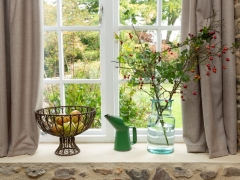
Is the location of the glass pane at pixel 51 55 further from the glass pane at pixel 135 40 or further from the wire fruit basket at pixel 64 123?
the glass pane at pixel 135 40

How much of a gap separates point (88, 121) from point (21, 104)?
0.46 metres

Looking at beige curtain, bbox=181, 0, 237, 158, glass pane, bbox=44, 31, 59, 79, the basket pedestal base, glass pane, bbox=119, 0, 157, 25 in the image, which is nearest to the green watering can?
the basket pedestal base

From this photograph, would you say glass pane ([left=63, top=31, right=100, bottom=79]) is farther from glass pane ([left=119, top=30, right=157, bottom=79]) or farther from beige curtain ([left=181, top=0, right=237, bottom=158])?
beige curtain ([left=181, top=0, right=237, bottom=158])

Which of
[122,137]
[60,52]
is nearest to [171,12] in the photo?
[60,52]

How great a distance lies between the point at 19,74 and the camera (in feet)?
6.44

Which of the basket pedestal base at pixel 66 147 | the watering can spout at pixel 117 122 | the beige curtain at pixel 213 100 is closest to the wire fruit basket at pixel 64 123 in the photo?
the basket pedestal base at pixel 66 147

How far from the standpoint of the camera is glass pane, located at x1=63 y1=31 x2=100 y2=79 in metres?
2.27

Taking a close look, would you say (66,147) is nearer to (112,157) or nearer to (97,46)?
(112,157)

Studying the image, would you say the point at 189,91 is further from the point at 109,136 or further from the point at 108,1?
the point at 108,1

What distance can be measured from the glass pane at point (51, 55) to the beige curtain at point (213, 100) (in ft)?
3.09

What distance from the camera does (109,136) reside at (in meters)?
2.26

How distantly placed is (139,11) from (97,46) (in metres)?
0.41

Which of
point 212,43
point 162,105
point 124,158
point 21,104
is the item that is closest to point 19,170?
point 21,104

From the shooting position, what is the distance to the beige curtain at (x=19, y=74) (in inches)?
76.6
